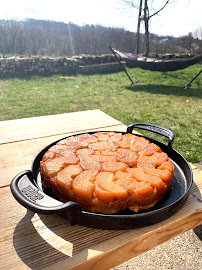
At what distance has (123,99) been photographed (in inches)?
250

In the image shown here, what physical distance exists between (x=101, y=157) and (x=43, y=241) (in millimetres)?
A: 487

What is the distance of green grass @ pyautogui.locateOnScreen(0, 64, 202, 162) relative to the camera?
14.6 ft

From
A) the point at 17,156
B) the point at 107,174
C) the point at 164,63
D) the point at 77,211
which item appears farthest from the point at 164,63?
the point at 77,211

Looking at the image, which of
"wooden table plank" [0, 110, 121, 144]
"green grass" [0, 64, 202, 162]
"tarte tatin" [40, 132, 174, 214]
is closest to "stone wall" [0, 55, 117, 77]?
"green grass" [0, 64, 202, 162]

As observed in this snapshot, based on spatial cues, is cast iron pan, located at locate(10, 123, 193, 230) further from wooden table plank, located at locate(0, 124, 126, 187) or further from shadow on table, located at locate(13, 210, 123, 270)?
wooden table plank, located at locate(0, 124, 126, 187)

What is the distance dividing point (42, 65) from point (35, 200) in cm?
976

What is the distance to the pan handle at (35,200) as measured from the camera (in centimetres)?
74

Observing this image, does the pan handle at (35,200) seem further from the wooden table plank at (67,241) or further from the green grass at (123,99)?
the green grass at (123,99)

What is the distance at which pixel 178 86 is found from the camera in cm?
780

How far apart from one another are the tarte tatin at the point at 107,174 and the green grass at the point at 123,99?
216 cm

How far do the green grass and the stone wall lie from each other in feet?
2.23

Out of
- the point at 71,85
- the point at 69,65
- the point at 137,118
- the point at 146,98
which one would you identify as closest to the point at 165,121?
the point at 137,118

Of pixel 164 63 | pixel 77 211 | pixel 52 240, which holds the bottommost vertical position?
pixel 52 240

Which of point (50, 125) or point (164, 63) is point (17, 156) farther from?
point (164, 63)
